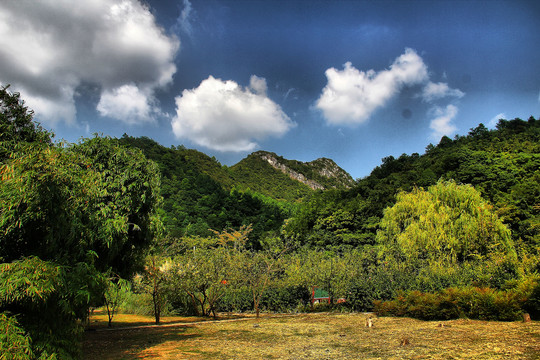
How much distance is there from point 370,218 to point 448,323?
27.0 m

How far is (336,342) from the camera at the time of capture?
7.70 meters

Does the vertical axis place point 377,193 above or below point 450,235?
above

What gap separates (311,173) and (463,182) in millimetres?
82872

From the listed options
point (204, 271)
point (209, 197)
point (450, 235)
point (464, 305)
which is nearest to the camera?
point (464, 305)

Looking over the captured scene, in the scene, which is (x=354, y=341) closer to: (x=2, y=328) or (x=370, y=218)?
(x=2, y=328)

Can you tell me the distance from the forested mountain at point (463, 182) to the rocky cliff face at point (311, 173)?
57.4m

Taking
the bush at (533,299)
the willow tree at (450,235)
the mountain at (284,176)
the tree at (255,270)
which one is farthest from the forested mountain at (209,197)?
Answer: the bush at (533,299)

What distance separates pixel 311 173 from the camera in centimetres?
11406

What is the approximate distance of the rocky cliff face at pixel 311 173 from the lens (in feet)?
354

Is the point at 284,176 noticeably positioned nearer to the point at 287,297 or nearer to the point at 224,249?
the point at 287,297

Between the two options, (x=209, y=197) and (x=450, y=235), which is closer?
(x=450, y=235)

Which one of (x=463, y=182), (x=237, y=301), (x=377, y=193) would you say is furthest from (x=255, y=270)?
(x=377, y=193)

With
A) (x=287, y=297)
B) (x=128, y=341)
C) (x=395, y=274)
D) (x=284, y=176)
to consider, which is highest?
(x=284, y=176)

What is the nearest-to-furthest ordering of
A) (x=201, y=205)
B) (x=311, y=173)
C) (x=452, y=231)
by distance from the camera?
(x=452, y=231) < (x=201, y=205) < (x=311, y=173)
